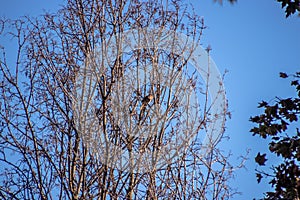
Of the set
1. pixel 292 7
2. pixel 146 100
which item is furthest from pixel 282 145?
pixel 146 100

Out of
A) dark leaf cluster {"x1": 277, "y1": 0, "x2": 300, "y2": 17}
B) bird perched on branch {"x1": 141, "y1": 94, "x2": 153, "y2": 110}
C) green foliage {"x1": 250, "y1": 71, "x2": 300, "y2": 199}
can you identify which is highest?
bird perched on branch {"x1": 141, "y1": 94, "x2": 153, "y2": 110}

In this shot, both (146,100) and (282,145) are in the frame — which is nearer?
(282,145)

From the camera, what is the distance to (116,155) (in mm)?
3836

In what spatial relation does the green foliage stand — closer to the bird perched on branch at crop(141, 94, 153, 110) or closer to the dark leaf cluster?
the dark leaf cluster

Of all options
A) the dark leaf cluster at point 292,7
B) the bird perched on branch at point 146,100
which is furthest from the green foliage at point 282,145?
the bird perched on branch at point 146,100

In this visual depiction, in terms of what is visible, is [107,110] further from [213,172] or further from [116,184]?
[213,172]

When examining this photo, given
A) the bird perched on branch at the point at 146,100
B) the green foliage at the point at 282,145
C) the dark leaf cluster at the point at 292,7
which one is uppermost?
the bird perched on branch at the point at 146,100

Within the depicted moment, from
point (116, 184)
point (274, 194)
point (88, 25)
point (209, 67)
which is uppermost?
point (88, 25)

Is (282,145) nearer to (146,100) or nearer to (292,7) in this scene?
(292,7)

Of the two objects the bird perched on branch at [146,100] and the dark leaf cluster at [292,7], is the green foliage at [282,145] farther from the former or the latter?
the bird perched on branch at [146,100]

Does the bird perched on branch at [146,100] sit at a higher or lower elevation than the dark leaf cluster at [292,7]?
higher

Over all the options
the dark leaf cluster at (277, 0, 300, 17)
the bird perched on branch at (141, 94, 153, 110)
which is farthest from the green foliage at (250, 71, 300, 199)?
the bird perched on branch at (141, 94, 153, 110)

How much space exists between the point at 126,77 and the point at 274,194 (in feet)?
6.79

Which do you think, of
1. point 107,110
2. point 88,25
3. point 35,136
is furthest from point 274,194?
point 88,25
